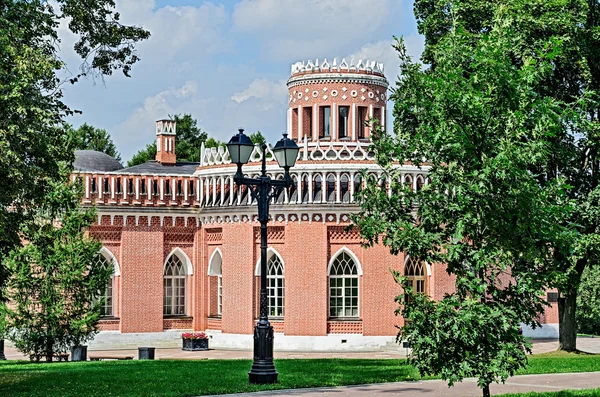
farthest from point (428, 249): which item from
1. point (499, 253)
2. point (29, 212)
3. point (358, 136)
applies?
point (358, 136)

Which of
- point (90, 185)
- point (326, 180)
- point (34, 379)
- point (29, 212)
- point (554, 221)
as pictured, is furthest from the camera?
point (90, 185)

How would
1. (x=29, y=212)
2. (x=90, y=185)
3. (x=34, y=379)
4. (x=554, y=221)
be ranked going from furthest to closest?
1. (x=90, y=185)
2. (x=34, y=379)
3. (x=29, y=212)
4. (x=554, y=221)

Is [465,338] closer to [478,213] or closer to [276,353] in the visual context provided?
[478,213]

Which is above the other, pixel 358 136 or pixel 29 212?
pixel 358 136

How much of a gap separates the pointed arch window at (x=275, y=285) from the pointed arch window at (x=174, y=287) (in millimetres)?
4857

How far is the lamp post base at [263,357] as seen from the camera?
18656 millimetres

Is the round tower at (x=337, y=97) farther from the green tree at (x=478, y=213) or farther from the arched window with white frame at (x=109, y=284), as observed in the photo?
the green tree at (x=478, y=213)

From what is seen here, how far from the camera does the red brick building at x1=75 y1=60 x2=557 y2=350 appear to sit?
112 ft

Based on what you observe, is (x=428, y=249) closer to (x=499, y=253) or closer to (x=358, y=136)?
(x=499, y=253)

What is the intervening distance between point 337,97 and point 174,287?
33.8 ft

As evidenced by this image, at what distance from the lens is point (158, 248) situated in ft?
123

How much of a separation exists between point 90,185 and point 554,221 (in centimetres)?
2587

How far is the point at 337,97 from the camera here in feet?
121

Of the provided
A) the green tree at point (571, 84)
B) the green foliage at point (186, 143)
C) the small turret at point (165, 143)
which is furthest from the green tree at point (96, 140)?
the green tree at point (571, 84)
